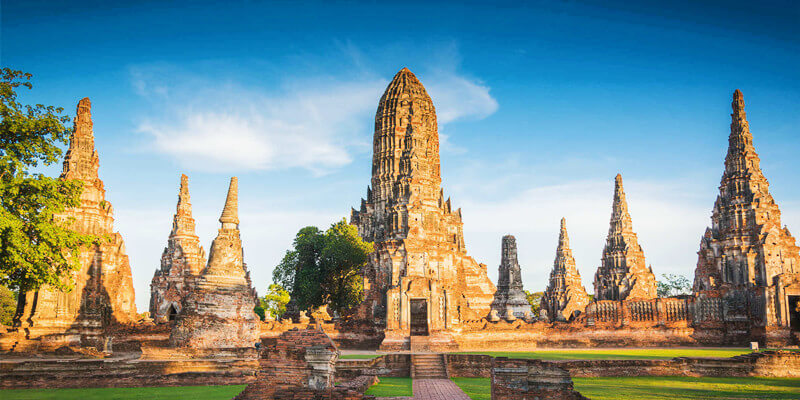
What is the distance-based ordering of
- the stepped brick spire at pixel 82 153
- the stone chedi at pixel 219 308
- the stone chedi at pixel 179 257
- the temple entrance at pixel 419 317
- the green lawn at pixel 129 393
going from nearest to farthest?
1. the green lawn at pixel 129 393
2. the stone chedi at pixel 219 308
3. the stepped brick spire at pixel 82 153
4. the temple entrance at pixel 419 317
5. the stone chedi at pixel 179 257

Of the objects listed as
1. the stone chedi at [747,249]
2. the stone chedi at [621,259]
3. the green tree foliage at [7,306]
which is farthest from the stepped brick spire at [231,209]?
the stone chedi at [621,259]

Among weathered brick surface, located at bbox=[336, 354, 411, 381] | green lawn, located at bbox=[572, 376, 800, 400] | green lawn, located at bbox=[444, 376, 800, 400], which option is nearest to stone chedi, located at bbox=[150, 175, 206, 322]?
weathered brick surface, located at bbox=[336, 354, 411, 381]

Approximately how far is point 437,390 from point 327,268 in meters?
28.2

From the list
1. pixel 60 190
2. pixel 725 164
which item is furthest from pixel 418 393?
pixel 725 164

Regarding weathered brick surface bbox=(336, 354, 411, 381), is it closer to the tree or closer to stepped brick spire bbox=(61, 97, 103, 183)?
the tree

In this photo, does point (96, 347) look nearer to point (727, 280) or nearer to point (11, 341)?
point (11, 341)

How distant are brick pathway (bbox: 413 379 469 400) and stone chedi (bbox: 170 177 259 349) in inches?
248

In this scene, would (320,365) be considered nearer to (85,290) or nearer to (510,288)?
(85,290)

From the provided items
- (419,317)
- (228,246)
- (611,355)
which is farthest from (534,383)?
(419,317)

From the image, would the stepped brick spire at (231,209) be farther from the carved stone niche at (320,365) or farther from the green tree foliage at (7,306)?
the green tree foliage at (7,306)

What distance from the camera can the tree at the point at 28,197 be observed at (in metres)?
16.0

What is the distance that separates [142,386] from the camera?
16.7 metres

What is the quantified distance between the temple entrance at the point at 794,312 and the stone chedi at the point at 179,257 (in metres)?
39.5

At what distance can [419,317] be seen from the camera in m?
32.3
